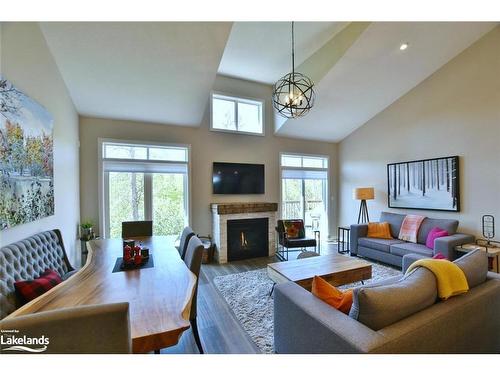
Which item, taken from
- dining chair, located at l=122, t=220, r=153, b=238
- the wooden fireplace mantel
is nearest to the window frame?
the wooden fireplace mantel

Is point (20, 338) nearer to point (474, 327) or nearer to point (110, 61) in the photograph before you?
point (474, 327)

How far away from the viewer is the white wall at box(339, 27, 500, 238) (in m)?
3.47

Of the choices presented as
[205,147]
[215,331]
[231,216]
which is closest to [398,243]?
[231,216]

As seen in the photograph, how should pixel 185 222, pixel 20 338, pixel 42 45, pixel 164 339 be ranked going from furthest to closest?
pixel 185 222 → pixel 42 45 → pixel 164 339 → pixel 20 338

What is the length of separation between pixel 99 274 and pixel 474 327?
2.64 metres

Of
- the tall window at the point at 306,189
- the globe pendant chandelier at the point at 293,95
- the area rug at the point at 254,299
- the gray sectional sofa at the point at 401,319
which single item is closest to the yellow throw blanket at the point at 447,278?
the gray sectional sofa at the point at 401,319

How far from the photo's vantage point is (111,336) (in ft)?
2.79

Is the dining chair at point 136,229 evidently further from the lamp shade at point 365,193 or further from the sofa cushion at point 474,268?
the lamp shade at point 365,193

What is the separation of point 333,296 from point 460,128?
4246mm

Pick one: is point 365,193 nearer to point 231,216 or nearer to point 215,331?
point 231,216

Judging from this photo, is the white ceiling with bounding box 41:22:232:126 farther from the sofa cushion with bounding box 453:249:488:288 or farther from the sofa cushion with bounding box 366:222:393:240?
the sofa cushion with bounding box 366:222:393:240

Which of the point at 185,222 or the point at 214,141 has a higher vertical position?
the point at 214,141

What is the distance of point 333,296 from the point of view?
1482mm
